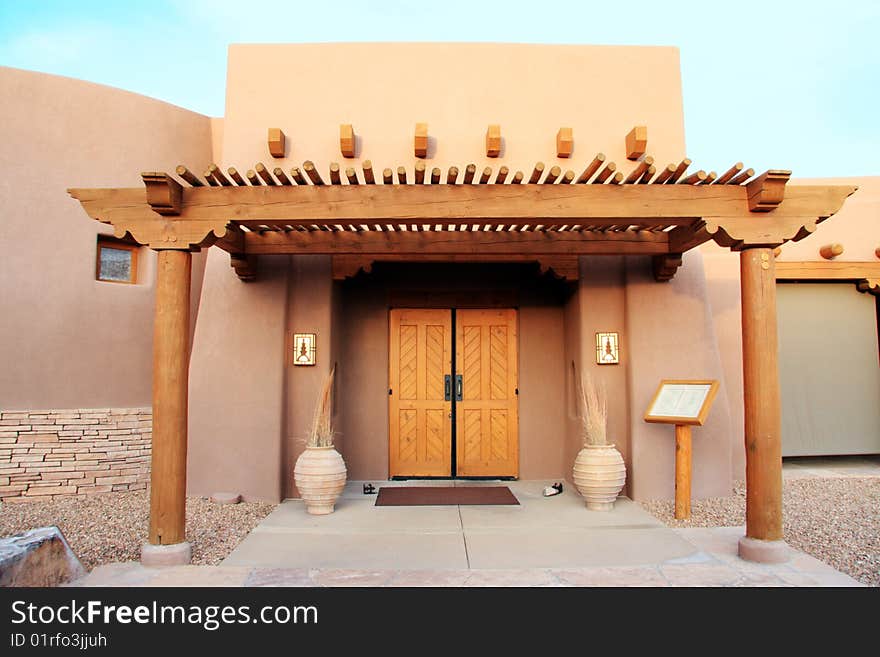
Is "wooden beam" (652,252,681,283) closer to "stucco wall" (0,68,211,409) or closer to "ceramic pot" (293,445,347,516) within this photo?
"ceramic pot" (293,445,347,516)

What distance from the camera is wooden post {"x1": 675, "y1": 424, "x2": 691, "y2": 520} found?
16.9 feet

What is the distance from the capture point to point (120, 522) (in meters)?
5.15

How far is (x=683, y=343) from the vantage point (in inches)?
235

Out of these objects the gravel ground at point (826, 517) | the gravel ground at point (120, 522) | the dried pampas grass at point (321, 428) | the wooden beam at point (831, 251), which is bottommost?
the gravel ground at point (120, 522)

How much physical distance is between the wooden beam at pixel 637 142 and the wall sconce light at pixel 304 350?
11.4 ft

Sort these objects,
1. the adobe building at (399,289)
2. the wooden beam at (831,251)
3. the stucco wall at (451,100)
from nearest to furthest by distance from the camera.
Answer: the adobe building at (399,289) < the stucco wall at (451,100) < the wooden beam at (831,251)

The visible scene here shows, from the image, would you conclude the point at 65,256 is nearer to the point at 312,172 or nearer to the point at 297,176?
the point at 297,176

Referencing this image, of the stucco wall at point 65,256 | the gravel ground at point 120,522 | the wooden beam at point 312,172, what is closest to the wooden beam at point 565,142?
the wooden beam at point 312,172

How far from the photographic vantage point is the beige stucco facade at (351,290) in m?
5.89

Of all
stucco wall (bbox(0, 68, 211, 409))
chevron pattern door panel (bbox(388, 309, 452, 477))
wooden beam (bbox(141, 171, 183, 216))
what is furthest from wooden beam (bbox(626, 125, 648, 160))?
stucco wall (bbox(0, 68, 211, 409))

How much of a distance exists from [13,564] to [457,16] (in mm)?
7020

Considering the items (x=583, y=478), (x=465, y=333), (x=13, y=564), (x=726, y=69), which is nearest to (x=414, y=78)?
(x=465, y=333)

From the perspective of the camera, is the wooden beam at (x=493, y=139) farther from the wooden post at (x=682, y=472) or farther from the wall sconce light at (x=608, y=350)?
the wooden post at (x=682, y=472)
